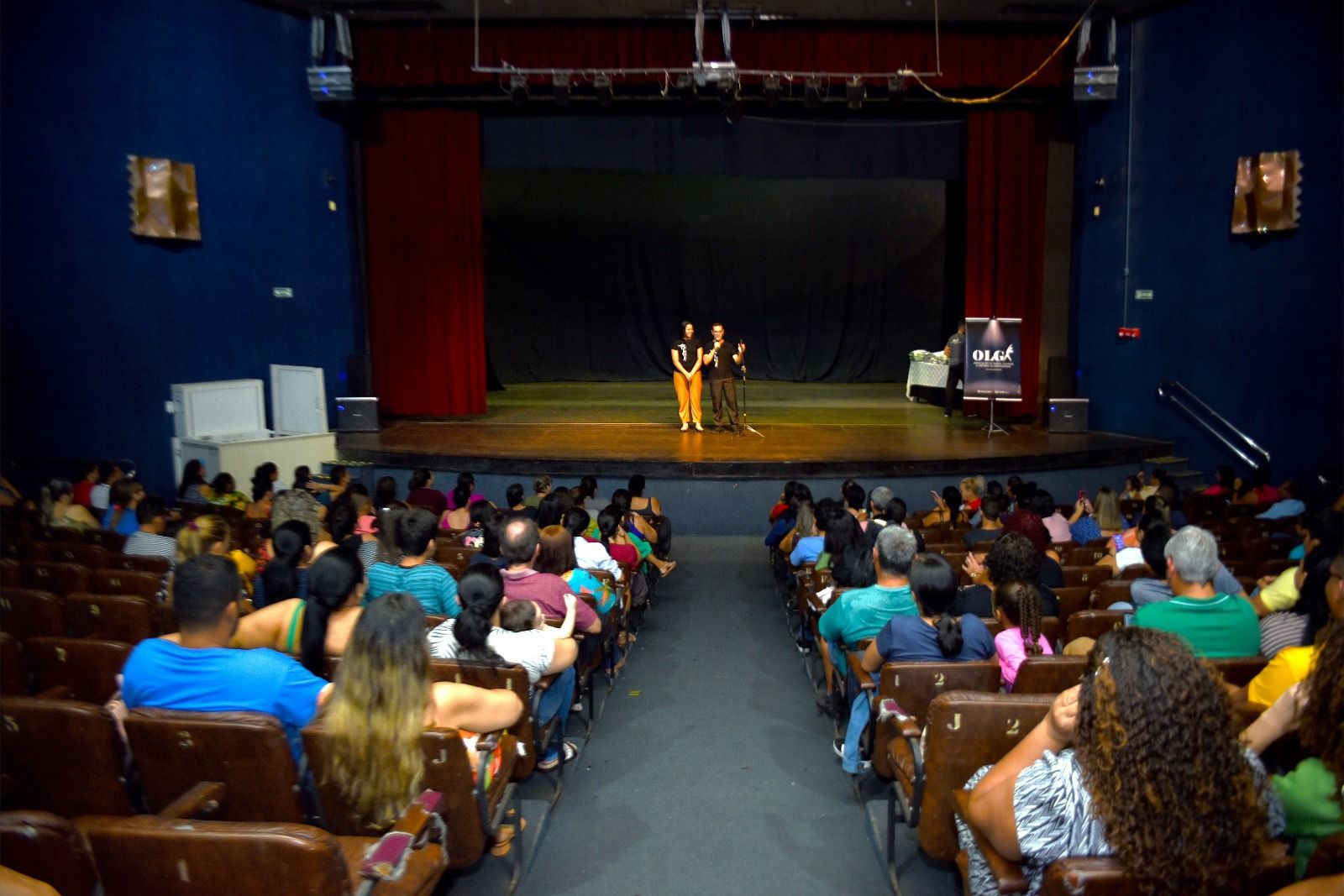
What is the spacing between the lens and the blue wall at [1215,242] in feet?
29.7

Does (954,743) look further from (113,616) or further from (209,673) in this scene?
(113,616)

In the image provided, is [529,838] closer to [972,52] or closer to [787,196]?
[972,52]

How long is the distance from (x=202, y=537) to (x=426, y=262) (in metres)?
8.42

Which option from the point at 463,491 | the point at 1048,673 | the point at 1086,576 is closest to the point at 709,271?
the point at 463,491

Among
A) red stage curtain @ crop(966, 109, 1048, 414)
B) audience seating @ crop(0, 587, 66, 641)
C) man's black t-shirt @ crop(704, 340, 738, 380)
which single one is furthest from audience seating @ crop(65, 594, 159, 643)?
red stage curtain @ crop(966, 109, 1048, 414)

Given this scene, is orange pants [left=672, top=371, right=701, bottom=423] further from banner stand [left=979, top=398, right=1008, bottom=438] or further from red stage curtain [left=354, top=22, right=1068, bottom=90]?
red stage curtain [left=354, top=22, right=1068, bottom=90]

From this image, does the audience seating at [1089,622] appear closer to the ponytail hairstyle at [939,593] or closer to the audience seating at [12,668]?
the ponytail hairstyle at [939,593]

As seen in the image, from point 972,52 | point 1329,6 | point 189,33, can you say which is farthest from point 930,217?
point 189,33

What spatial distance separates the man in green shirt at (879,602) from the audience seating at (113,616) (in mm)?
2597

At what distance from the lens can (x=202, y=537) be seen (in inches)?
164

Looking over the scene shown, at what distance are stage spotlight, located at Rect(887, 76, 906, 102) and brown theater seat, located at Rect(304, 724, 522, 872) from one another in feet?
30.3

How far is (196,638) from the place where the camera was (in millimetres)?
2520

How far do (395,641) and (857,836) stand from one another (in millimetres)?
1783

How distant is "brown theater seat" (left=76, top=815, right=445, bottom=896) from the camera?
1.70m
